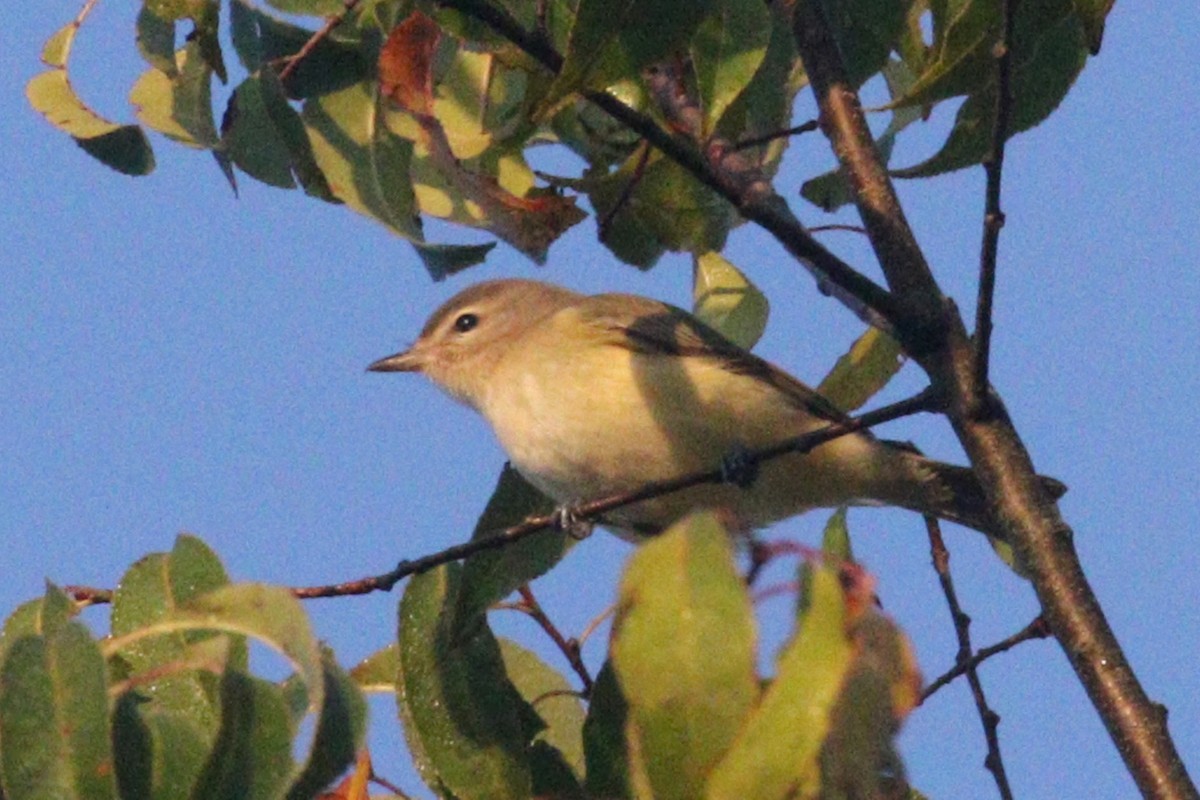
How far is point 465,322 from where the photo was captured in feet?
19.7

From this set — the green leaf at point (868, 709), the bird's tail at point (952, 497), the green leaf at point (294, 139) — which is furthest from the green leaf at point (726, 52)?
the bird's tail at point (952, 497)

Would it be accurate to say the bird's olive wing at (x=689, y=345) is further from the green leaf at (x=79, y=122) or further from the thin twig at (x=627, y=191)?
the green leaf at (x=79, y=122)

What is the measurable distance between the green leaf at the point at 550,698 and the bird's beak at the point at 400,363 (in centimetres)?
231

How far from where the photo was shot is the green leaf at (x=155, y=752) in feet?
7.70

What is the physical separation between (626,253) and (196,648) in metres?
1.82

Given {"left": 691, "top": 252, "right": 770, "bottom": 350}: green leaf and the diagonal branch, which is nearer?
the diagonal branch

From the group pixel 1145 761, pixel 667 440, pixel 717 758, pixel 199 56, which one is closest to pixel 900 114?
pixel 667 440

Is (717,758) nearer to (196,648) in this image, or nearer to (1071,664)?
(1071,664)

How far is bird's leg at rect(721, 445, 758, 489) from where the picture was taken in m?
3.90

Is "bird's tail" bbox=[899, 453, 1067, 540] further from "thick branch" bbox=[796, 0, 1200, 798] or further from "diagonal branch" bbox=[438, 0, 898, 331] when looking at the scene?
"diagonal branch" bbox=[438, 0, 898, 331]

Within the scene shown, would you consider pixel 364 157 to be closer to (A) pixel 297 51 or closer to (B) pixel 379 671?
(A) pixel 297 51

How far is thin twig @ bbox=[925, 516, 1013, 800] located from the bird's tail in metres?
0.37

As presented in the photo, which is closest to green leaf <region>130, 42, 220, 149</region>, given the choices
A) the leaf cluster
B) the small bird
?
the leaf cluster

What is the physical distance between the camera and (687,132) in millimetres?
3656
